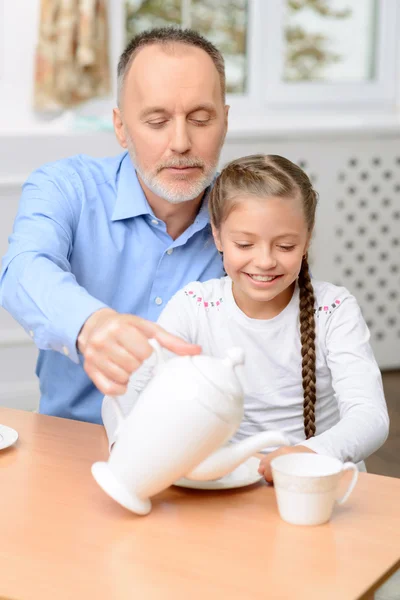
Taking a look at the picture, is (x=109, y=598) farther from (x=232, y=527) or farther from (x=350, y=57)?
(x=350, y=57)

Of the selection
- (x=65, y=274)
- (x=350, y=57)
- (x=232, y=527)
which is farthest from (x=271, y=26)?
(x=232, y=527)

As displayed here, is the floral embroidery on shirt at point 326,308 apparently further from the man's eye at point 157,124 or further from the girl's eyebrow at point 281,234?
the man's eye at point 157,124

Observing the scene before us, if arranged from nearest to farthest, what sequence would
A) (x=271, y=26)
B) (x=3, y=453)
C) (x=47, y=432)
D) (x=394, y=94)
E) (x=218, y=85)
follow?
1. (x=3, y=453)
2. (x=47, y=432)
3. (x=218, y=85)
4. (x=271, y=26)
5. (x=394, y=94)

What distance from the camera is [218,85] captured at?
6.36 feet

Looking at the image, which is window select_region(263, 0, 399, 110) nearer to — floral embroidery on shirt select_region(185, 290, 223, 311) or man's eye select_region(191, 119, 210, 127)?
man's eye select_region(191, 119, 210, 127)

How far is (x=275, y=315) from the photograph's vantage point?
1768mm

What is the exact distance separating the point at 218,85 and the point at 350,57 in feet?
9.23

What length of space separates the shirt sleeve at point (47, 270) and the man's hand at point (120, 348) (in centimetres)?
13

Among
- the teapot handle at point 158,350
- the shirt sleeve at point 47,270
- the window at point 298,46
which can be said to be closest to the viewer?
the teapot handle at point 158,350

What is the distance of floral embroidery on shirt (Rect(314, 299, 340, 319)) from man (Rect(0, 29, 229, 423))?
358 mm

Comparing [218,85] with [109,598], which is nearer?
[109,598]

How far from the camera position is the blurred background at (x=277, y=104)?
3676 mm

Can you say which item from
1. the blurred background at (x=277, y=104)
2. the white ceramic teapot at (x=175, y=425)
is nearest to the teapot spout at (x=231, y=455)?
the white ceramic teapot at (x=175, y=425)

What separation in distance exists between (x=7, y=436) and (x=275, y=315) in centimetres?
56
